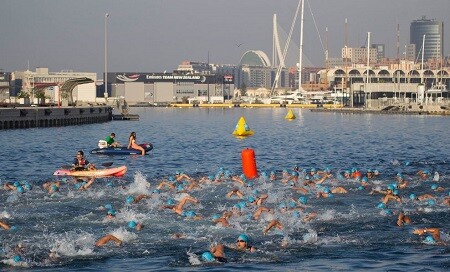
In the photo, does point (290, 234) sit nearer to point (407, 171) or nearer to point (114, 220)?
point (114, 220)

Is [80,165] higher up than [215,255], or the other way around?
[80,165]

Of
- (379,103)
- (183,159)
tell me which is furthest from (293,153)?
(379,103)

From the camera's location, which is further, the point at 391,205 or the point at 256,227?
the point at 391,205

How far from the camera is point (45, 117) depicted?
107125mm

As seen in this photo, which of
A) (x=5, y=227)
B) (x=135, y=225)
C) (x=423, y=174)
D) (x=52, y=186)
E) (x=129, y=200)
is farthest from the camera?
(x=423, y=174)

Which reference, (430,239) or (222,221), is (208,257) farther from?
(430,239)

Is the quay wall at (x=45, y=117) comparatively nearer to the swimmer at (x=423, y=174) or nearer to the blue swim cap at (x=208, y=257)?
the swimmer at (x=423, y=174)

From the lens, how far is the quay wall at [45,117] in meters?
98.5

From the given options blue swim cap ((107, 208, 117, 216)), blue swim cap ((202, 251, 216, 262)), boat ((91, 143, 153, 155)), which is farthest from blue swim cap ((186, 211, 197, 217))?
boat ((91, 143, 153, 155))

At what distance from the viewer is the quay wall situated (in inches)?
3878

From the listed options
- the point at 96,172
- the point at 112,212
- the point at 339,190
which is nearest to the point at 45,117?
the point at 96,172

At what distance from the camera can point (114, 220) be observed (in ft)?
97.9

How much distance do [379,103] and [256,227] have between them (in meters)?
167

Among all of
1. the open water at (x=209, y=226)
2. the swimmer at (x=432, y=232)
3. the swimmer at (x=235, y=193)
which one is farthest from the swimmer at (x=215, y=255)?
the swimmer at (x=235, y=193)
